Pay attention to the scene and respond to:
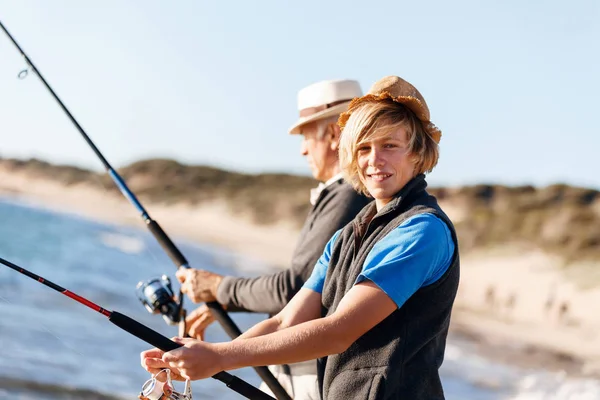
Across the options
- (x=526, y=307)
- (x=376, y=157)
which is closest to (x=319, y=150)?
(x=376, y=157)

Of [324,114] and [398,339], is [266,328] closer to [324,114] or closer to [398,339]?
[398,339]

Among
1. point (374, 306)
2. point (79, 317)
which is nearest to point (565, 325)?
point (79, 317)

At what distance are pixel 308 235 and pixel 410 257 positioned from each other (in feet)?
3.35

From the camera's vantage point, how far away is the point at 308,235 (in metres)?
2.80

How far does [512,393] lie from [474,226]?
1969 cm

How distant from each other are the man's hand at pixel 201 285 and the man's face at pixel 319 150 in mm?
468

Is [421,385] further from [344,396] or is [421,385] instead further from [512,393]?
[512,393]

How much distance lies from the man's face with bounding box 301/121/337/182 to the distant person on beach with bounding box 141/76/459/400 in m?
0.91

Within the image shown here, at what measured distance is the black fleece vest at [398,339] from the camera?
183 centimetres

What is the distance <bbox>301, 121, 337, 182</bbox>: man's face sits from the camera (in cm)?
296

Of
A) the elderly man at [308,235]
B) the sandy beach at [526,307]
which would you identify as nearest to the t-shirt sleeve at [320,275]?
the elderly man at [308,235]

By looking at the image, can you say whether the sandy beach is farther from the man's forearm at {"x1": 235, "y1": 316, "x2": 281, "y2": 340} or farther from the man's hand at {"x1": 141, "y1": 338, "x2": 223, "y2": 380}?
the man's hand at {"x1": 141, "y1": 338, "x2": 223, "y2": 380}

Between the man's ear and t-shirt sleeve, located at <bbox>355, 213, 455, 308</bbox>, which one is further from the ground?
the man's ear

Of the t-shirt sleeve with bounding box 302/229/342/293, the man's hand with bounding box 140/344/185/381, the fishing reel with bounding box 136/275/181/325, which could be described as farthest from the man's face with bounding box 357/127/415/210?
the fishing reel with bounding box 136/275/181/325
